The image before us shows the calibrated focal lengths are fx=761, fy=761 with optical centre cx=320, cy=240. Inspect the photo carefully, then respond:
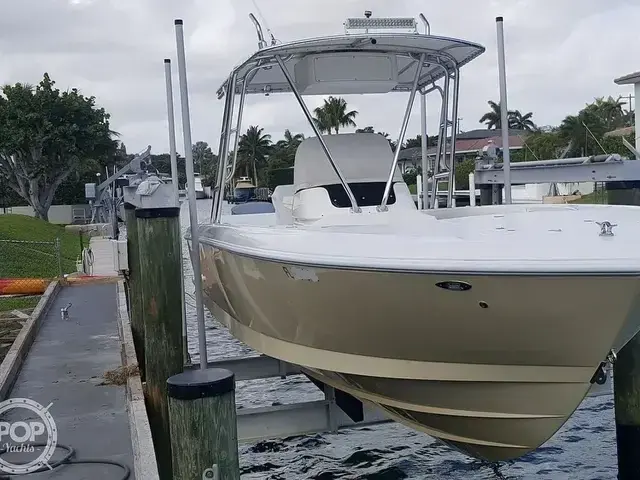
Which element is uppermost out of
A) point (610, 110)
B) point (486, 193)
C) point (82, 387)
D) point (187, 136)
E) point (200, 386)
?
point (610, 110)

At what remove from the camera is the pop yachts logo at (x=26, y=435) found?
4.98m

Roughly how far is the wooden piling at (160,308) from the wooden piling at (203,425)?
2.06m

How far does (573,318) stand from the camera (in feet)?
12.9

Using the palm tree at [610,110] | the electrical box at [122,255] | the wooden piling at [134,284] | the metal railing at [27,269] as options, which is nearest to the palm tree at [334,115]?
the wooden piling at [134,284]

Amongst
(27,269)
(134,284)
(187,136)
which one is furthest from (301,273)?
(27,269)

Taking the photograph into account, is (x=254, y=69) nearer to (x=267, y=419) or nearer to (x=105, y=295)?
(x=267, y=419)

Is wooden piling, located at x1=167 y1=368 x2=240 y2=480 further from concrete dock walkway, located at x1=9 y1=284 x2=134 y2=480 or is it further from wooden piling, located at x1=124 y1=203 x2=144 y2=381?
wooden piling, located at x1=124 y1=203 x2=144 y2=381

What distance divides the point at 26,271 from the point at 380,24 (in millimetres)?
13953

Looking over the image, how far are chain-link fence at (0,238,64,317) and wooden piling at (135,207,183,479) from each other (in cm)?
652

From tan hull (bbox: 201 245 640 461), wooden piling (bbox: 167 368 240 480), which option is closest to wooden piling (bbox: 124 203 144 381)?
tan hull (bbox: 201 245 640 461)

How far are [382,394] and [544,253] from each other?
1558 millimetres

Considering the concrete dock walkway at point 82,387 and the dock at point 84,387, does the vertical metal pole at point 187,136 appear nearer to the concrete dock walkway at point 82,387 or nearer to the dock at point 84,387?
the dock at point 84,387

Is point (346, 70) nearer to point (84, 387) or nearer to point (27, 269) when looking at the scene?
point (84, 387)

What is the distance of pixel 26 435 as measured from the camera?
5.46 metres
